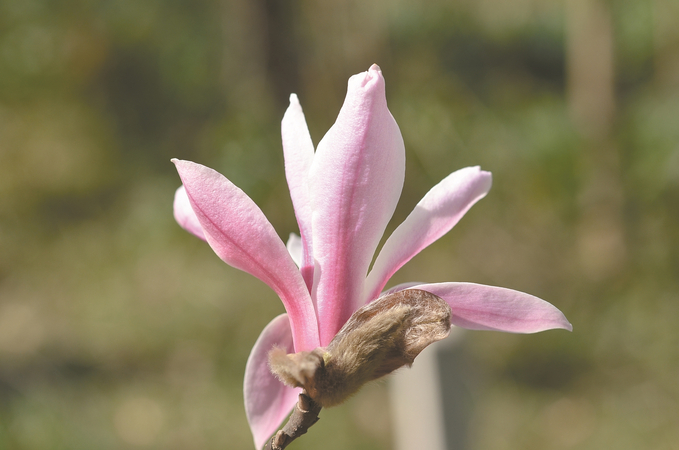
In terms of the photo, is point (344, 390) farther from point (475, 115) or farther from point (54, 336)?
point (475, 115)

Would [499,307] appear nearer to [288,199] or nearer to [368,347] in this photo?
[368,347]

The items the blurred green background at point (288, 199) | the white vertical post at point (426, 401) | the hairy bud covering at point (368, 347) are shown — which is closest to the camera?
the hairy bud covering at point (368, 347)

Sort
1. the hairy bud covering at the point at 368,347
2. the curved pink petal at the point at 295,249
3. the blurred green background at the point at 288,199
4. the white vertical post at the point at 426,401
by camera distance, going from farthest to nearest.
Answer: the blurred green background at the point at 288,199
the white vertical post at the point at 426,401
the curved pink petal at the point at 295,249
the hairy bud covering at the point at 368,347

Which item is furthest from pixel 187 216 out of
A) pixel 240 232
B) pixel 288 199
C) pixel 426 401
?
pixel 288 199

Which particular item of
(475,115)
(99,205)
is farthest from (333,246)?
(99,205)

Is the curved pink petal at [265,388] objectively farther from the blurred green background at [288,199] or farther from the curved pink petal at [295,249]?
the blurred green background at [288,199]

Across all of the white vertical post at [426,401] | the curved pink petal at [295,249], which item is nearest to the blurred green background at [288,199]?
the white vertical post at [426,401]

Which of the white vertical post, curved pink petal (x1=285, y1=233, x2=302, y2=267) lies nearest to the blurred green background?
the white vertical post
